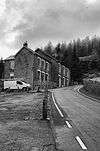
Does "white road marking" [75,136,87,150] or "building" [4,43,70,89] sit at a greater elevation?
"building" [4,43,70,89]

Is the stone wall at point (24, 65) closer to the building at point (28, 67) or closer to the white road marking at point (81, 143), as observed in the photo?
the building at point (28, 67)

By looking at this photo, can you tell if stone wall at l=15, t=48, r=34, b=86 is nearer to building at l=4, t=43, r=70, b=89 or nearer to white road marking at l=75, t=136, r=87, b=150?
building at l=4, t=43, r=70, b=89

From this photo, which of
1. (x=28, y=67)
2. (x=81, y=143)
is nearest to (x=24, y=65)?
(x=28, y=67)

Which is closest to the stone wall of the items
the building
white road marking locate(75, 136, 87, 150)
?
the building

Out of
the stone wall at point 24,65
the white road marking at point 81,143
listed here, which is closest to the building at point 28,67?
the stone wall at point 24,65

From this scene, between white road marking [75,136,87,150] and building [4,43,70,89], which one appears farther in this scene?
building [4,43,70,89]

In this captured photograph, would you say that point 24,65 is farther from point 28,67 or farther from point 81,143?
point 81,143

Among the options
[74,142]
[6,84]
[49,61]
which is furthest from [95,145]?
[49,61]

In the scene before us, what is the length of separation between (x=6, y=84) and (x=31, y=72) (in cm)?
1065

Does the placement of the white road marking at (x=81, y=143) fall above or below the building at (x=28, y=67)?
below

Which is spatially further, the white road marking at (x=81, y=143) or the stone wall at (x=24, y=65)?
the stone wall at (x=24, y=65)

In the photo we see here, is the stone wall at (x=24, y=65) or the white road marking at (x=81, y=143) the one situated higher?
the stone wall at (x=24, y=65)

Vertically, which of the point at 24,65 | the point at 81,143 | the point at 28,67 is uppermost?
the point at 24,65

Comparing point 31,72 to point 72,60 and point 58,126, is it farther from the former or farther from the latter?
point 58,126
